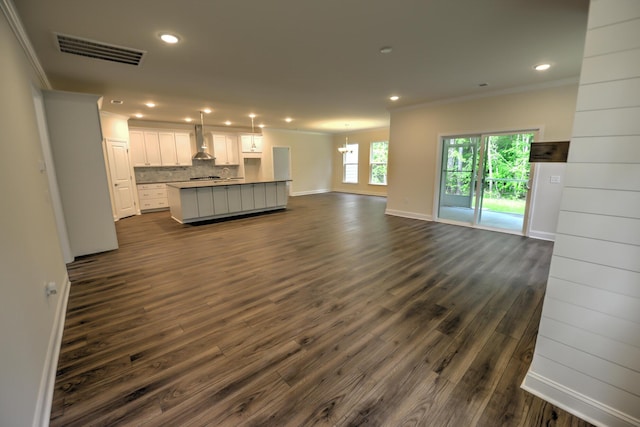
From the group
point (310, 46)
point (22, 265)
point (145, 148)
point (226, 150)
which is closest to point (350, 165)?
point (226, 150)

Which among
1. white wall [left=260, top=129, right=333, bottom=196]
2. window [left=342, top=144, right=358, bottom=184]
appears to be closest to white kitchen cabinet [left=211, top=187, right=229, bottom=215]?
white wall [left=260, top=129, right=333, bottom=196]

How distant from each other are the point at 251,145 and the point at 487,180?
711 cm

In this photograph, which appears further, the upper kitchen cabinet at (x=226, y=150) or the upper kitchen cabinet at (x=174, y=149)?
the upper kitchen cabinet at (x=226, y=150)

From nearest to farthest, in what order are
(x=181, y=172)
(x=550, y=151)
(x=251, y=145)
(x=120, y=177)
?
(x=550, y=151) < (x=120, y=177) < (x=181, y=172) < (x=251, y=145)

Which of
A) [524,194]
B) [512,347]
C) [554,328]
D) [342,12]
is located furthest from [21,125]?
[524,194]

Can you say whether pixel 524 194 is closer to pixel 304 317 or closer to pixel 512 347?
pixel 512 347

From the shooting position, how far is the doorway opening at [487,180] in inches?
196

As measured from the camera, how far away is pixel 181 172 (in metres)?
8.21

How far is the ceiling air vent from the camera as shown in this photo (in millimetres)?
2744

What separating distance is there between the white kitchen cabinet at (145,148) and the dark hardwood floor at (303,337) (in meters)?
4.04

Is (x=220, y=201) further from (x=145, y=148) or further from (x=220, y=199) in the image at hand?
(x=145, y=148)

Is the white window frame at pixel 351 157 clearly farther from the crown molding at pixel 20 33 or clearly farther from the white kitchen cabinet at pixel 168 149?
the crown molding at pixel 20 33

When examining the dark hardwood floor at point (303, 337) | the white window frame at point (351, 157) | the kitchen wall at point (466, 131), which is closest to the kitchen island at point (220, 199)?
the dark hardwood floor at point (303, 337)

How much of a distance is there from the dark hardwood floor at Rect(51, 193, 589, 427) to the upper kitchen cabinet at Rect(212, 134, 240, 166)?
5057 mm
